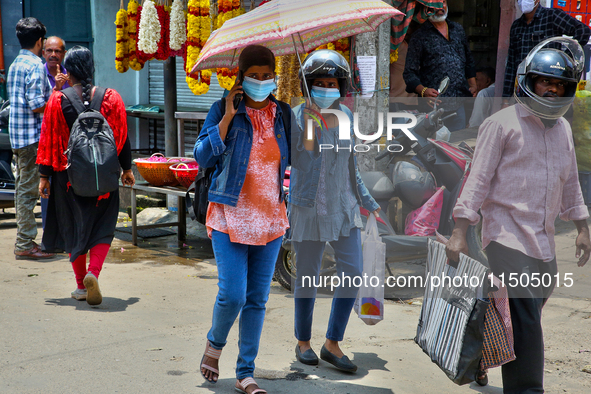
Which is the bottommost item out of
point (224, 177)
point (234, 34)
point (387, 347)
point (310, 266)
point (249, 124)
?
point (387, 347)

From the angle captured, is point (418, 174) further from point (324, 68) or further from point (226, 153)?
point (226, 153)

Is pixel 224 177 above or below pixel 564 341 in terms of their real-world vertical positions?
above

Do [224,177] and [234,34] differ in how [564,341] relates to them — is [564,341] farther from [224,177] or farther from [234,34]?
[234,34]

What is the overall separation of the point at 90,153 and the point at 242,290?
1.97 meters

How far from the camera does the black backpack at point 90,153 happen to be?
14.6 feet

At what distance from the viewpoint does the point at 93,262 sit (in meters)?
4.64

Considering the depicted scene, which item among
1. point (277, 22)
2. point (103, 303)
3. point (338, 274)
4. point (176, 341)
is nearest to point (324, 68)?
point (277, 22)

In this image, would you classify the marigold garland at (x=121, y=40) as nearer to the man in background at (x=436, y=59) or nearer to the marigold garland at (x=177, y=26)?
the marigold garland at (x=177, y=26)

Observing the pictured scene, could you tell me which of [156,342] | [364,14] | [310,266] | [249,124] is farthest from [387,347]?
[364,14]

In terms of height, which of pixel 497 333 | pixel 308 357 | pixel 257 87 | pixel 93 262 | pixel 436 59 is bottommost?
pixel 308 357

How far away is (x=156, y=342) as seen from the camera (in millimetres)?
3916

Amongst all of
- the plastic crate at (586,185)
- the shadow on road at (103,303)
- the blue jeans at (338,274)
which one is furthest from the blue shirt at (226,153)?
the plastic crate at (586,185)

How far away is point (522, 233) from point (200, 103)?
733 cm

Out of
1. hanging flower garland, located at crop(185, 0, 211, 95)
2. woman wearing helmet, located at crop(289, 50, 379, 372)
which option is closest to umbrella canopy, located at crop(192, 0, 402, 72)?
woman wearing helmet, located at crop(289, 50, 379, 372)
